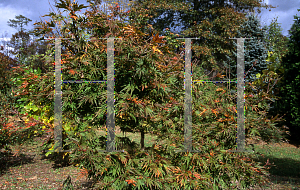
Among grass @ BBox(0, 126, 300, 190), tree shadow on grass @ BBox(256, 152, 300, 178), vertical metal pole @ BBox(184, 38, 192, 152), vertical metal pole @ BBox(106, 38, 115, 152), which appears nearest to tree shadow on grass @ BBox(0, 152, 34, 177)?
grass @ BBox(0, 126, 300, 190)

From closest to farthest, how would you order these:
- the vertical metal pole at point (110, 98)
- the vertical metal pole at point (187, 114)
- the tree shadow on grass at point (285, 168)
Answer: the vertical metal pole at point (110, 98) → the vertical metal pole at point (187, 114) → the tree shadow on grass at point (285, 168)

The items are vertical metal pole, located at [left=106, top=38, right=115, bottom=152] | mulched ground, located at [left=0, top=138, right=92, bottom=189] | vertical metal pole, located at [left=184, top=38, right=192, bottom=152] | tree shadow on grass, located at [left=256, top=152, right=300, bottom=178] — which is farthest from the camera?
tree shadow on grass, located at [left=256, top=152, right=300, bottom=178]

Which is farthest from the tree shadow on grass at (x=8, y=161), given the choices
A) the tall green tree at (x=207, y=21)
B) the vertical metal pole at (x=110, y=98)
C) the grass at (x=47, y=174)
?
the tall green tree at (x=207, y=21)

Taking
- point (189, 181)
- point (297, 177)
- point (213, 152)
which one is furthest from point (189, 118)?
point (297, 177)

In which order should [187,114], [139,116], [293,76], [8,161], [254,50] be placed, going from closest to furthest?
[139,116]
[187,114]
[8,161]
[293,76]
[254,50]

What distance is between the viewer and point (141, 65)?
282 centimetres

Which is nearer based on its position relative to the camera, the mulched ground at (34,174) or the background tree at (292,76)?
the mulched ground at (34,174)

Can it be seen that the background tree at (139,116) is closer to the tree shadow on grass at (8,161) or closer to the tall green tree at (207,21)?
the tree shadow on grass at (8,161)

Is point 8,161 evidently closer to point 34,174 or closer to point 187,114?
point 34,174

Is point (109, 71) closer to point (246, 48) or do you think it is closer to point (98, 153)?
point (98, 153)

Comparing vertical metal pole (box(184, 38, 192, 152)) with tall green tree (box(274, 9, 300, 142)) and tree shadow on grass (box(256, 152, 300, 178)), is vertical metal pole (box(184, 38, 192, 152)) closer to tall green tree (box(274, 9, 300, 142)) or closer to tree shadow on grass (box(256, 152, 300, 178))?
tree shadow on grass (box(256, 152, 300, 178))

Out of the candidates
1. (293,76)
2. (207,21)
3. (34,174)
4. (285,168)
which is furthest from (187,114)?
(207,21)

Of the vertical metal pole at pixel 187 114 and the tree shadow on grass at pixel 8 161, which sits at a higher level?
the vertical metal pole at pixel 187 114

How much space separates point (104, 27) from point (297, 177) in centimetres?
588
